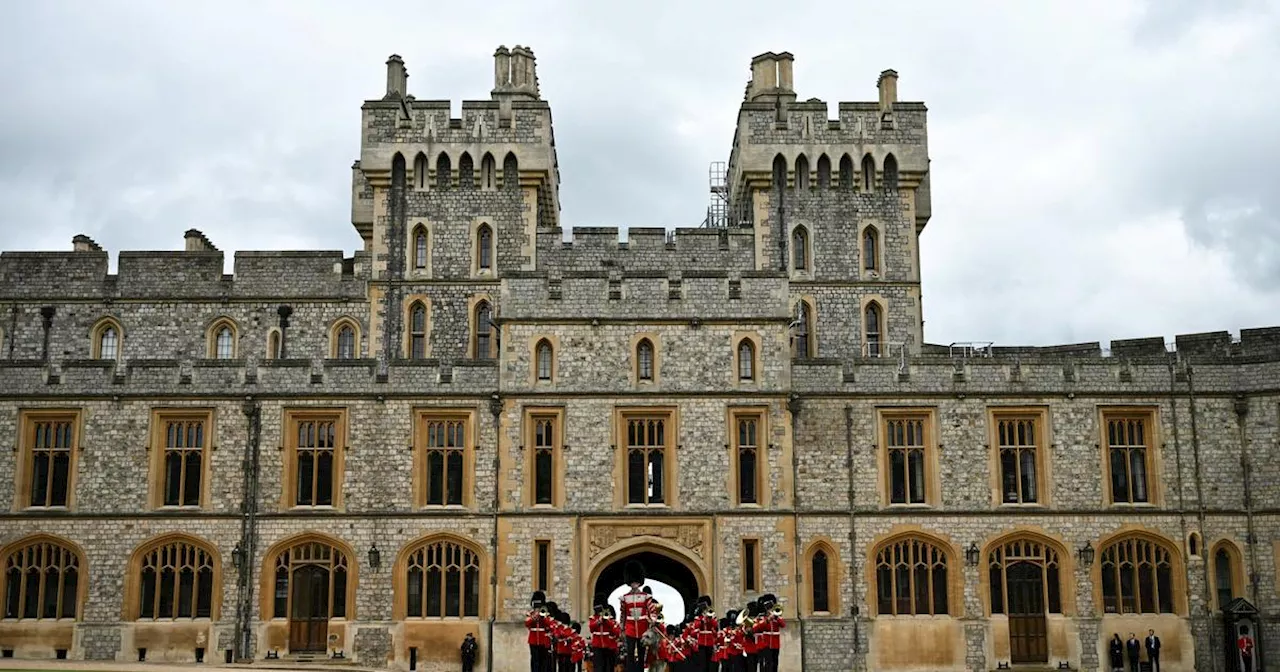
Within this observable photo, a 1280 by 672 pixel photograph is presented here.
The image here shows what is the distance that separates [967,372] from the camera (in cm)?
3603

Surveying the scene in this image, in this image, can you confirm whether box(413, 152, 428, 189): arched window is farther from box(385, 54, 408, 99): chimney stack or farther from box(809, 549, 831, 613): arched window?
box(809, 549, 831, 613): arched window

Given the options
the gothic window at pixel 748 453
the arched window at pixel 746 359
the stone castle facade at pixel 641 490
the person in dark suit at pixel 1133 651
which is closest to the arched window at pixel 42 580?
the stone castle facade at pixel 641 490

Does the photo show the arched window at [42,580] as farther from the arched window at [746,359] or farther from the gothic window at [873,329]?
the gothic window at [873,329]

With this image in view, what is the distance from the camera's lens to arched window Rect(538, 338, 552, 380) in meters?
35.2

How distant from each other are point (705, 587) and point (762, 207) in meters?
13.1

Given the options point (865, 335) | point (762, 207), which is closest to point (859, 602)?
point (865, 335)

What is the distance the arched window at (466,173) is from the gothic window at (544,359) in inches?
343

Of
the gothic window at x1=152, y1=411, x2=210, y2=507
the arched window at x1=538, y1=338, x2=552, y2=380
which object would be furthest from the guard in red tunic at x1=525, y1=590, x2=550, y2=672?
the gothic window at x1=152, y1=411, x2=210, y2=507

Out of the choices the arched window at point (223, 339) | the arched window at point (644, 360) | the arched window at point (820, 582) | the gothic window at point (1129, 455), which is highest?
the arched window at point (223, 339)

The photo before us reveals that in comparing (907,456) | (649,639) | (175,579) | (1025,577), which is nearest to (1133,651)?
(1025,577)

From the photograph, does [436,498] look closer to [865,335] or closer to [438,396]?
[438,396]

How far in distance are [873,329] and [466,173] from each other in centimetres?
1316

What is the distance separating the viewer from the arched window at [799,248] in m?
42.0

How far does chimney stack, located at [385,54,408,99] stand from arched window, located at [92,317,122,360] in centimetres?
1102
